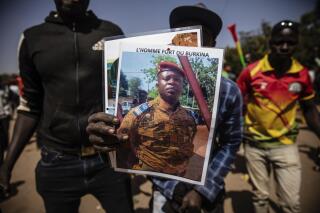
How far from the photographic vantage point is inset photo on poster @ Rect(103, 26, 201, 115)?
44.1 inches

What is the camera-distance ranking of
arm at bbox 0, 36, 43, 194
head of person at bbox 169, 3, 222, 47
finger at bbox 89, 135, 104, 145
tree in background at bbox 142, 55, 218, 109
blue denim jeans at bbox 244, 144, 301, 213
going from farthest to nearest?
blue denim jeans at bbox 244, 144, 301, 213 < arm at bbox 0, 36, 43, 194 < head of person at bbox 169, 3, 222, 47 < finger at bbox 89, 135, 104, 145 < tree in background at bbox 142, 55, 218, 109

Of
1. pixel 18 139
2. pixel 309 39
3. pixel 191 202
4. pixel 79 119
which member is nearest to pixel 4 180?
pixel 18 139

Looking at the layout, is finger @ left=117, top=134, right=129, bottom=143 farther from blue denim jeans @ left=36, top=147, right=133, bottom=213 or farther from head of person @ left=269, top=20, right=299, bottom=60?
head of person @ left=269, top=20, right=299, bottom=60

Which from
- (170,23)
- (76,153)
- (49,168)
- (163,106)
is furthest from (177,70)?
(49,168)

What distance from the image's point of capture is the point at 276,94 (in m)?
2.70

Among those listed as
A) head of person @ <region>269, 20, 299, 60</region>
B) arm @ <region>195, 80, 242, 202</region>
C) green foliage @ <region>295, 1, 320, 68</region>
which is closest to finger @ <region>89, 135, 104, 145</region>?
arm @ <region>195, 80, 242, 202</region>

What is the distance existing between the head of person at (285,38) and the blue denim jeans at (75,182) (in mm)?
1835

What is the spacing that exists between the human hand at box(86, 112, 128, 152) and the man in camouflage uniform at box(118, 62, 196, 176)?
3cm

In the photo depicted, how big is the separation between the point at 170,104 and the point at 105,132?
27 cm

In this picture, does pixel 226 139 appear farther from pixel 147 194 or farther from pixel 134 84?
pixel 147 194

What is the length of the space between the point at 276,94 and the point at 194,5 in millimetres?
1608

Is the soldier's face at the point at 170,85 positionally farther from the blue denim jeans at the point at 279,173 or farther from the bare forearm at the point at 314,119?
the bare forearm at the point at 314,119

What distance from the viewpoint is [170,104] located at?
1159 millimetres

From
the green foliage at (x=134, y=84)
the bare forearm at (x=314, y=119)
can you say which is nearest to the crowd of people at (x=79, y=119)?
the green foliage at (x=134, y=84)
